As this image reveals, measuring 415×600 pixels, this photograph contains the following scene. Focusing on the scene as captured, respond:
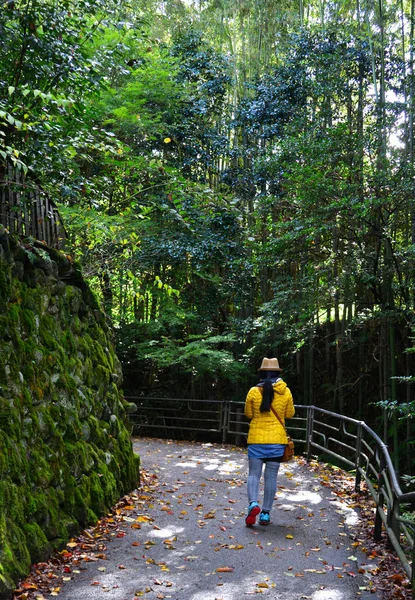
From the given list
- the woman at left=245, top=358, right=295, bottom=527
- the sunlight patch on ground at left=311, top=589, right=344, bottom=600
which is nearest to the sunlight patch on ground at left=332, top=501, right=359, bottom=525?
the woman at left=245, top=358, right=295, bottom=527

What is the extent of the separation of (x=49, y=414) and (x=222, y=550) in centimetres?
196

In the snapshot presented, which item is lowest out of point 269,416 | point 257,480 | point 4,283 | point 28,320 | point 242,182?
point 257,480

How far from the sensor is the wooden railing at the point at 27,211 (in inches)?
224

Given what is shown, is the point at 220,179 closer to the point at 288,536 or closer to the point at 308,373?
the point at 308,373

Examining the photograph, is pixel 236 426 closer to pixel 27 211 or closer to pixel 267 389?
pixel 267 389

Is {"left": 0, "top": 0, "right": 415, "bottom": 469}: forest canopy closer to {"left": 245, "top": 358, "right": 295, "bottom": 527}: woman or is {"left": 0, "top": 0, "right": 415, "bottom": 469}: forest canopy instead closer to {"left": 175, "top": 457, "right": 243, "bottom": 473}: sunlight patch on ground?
{"left": 245, "top": 358, "right": 295, "bottom": 527}: woman

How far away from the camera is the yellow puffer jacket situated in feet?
19.7

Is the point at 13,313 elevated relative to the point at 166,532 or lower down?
elevated

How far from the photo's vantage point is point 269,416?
6.05 meters

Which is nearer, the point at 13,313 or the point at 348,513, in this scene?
the point at 13,313

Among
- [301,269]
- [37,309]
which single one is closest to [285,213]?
[301,269]

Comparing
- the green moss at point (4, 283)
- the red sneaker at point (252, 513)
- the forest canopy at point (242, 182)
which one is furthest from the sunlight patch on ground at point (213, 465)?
the green moss at point (4, 283)

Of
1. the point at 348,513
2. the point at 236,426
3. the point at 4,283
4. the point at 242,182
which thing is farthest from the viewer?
the point at 242,182

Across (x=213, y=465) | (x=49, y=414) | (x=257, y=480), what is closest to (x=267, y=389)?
(x=257, y=480)
